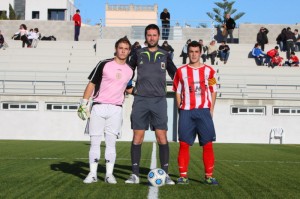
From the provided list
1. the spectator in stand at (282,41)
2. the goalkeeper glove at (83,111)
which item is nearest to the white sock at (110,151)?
the goalkeeper glove at (83,111)

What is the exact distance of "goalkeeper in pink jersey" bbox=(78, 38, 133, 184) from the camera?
859cm

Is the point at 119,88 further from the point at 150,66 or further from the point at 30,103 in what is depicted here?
the point at 30,103

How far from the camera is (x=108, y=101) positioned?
8.63m

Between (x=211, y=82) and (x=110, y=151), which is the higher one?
(x=211, y=82)

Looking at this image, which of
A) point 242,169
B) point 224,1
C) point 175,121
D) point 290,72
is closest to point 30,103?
point 175,121

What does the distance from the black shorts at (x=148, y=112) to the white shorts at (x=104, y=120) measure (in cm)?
24

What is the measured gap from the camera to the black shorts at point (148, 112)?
342 inches

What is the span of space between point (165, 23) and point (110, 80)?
105 feet

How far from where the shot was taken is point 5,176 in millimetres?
9047

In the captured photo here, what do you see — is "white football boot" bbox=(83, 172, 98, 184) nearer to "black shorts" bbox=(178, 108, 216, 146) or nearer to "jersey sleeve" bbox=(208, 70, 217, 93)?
"black shorts" bbox=(178, 108, 216, 146)

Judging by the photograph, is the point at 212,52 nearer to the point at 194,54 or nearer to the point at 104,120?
the point at 194,54

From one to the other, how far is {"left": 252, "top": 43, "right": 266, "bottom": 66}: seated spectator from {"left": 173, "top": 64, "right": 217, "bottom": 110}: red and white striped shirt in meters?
29.9

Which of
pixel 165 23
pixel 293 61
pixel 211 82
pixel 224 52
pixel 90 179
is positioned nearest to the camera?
pixel 90 179

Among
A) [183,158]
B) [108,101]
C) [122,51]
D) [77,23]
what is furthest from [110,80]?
[77,23]
